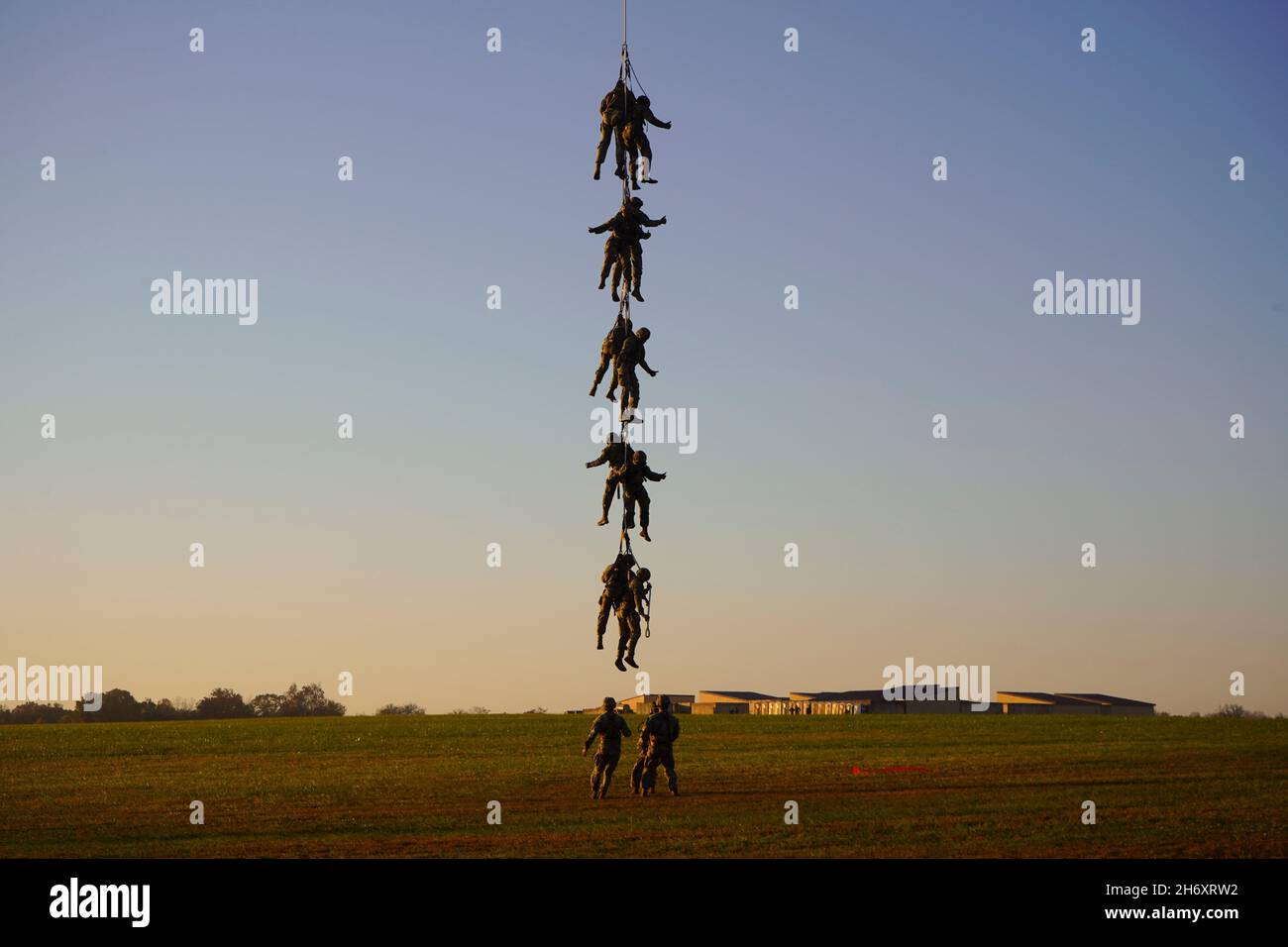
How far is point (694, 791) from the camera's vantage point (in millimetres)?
37031

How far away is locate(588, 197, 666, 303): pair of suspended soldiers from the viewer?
2281 cm

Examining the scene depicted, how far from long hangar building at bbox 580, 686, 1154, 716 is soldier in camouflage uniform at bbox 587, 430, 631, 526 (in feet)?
183

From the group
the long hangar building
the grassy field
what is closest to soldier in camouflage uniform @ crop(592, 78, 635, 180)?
the grassy field

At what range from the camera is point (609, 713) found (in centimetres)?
3456

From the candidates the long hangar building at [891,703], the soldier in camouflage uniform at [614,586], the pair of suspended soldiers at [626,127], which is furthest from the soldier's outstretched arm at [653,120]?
the long hangar building at [891,703]

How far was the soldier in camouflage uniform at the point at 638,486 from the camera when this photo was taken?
2247 centimetres

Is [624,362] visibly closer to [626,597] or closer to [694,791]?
[626,597]

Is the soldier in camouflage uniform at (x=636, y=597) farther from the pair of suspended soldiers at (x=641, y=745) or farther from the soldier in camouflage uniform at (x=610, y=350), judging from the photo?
the pair of suspended soldiers at (x=641, y=745)

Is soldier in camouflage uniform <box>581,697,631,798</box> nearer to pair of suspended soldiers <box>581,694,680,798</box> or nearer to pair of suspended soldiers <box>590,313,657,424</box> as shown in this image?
pair of suspended soldiers <box>581,694,680,798</box>

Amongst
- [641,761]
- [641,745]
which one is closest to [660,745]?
[641,745]
